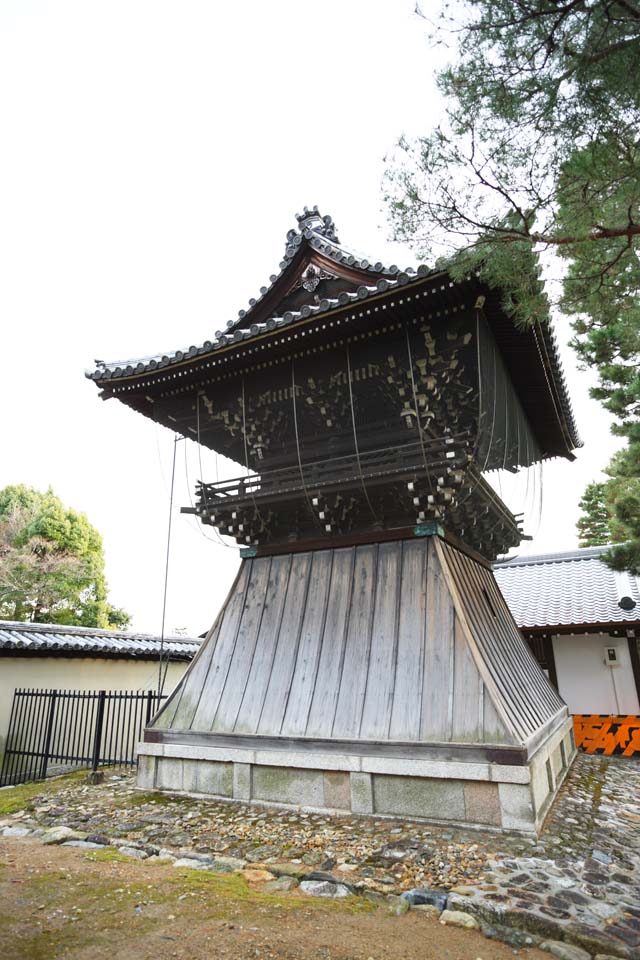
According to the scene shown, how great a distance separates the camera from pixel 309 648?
824 centimetres

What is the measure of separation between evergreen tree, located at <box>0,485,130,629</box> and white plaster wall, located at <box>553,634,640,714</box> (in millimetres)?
19896

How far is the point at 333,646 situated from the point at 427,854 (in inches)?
124

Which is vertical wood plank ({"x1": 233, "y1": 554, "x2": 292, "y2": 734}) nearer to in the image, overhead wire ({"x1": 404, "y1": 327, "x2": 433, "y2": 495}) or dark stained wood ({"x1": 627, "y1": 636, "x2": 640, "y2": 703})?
overhead wire ({"x1": 404, "y1": 327, "x2": 433, "y2": 495})

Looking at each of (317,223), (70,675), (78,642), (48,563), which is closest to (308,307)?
(317,223)

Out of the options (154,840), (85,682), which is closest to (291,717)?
(154,840)

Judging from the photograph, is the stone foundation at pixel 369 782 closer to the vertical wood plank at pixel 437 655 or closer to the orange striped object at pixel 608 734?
the vertical wood plank at pixel 437 655

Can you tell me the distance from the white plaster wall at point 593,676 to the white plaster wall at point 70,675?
35.3 ft

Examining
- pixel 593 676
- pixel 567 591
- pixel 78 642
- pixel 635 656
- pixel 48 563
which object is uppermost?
pixel 48 563

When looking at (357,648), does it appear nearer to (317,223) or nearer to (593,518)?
(317,223)

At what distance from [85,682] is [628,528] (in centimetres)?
1227

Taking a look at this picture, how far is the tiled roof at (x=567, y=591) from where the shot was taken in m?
12.8

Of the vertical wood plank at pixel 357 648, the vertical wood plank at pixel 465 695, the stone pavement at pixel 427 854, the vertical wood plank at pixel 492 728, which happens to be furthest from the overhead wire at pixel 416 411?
the stone pavement at pixel 427 854

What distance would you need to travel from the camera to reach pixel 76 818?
6.93m

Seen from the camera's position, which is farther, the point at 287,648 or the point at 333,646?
the point at 287,648
